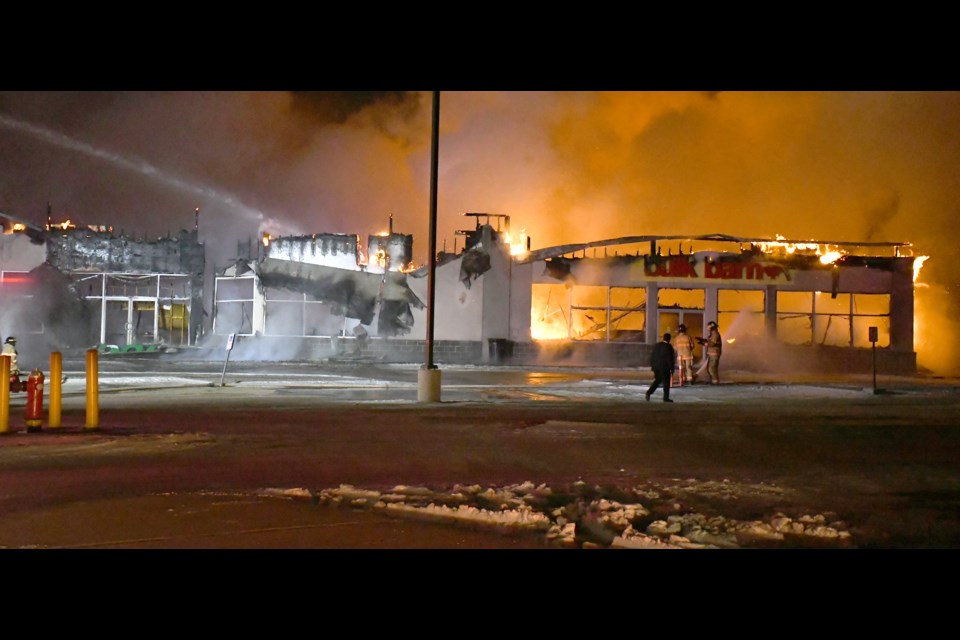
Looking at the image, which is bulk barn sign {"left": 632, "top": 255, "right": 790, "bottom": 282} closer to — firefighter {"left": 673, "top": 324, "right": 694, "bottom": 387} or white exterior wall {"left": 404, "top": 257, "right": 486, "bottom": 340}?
white exterior wall {"left": 404, "top": 257, "right": 486, "bottom": 340}

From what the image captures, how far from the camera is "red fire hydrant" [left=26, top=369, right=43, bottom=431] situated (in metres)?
11.7

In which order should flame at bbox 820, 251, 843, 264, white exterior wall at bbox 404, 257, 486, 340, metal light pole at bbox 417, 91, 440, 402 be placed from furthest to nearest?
1. flame at bbox 820, 251, 843, 264
2. white exterior wall at bbox 404, 257, 486, 340
3. metal light pole at bbox 417, 91, 440, 402

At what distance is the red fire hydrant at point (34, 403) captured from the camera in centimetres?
1171

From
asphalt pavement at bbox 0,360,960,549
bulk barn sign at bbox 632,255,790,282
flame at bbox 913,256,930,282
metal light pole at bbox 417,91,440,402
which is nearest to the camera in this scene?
asphalt pavement at bbox 0,360,960,549

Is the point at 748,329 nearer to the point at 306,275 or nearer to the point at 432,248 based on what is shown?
the point at 306,275

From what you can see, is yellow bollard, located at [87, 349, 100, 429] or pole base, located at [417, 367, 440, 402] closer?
yellow bollard, located at [87, 349, 100, 429]

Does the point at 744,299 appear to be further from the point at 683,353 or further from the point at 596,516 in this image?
the point at 596,516

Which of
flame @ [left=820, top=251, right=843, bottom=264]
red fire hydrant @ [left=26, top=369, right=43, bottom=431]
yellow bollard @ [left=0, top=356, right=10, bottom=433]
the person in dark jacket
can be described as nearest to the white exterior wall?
flame @ [left=820, top=251, right=843, bottom=264]

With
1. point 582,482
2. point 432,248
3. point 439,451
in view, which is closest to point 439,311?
point 432,248

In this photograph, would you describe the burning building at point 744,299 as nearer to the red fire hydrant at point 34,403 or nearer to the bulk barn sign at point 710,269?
the bulk barn sign at point 710,269
